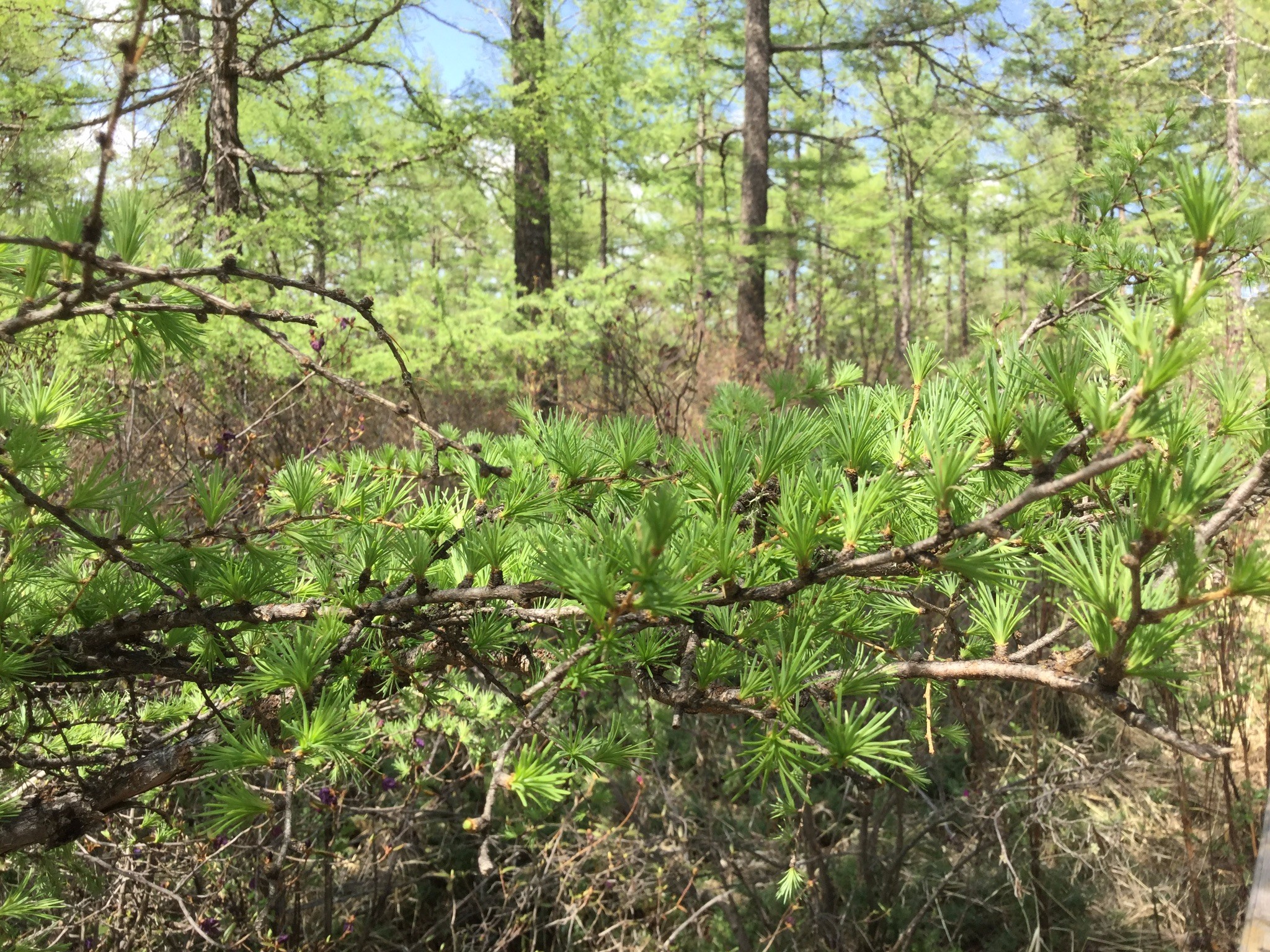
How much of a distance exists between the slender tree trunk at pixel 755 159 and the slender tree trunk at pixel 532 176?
2359 mm

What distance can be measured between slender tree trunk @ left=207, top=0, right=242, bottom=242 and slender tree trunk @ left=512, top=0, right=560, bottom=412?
1846mm

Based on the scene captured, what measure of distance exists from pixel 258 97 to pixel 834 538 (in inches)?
288

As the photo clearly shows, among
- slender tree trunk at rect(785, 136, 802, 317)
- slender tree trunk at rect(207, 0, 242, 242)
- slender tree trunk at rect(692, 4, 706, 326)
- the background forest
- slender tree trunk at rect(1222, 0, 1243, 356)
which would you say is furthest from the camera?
slender tree trunk at rect(1222, 0, 1243, 356)

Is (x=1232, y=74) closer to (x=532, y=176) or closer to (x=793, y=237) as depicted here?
(x=793, y=237)

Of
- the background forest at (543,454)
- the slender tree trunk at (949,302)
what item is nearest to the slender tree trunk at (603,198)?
the background forest at (543,454)

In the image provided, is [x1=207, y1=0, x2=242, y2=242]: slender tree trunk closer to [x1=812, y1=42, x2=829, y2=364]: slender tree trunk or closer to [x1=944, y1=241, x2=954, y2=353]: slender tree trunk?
[x1=812, y1=42, x2=829, y2=364]: slender tree trunk

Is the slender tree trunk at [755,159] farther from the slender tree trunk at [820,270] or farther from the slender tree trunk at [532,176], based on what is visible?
the slender tree trunk at [532,176]

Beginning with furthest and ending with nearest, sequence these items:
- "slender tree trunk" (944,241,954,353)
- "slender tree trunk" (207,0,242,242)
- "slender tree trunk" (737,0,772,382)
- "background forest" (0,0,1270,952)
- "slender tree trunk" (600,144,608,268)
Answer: "slender tree trunk" (944,241,954,353) < "slender tree trunk" (737,0,772,382) < "slender tree trunk" (600,144,608,268) < "slender tree trunk" (207,0,242,242) < "background forest" (0,0,1270,952)

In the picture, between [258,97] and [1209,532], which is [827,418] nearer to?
[1209,532]

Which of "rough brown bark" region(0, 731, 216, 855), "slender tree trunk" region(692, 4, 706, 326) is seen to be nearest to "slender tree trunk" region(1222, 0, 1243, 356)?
"slender tree trunk" region(692, 4, 706, 326)

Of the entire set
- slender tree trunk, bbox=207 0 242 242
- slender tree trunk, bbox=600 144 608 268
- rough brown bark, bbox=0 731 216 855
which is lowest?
rough brown bark, bbox=0 731 216 855

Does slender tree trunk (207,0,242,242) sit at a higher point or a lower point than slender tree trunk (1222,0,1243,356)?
lower

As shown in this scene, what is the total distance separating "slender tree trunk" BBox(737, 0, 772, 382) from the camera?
27.0ft

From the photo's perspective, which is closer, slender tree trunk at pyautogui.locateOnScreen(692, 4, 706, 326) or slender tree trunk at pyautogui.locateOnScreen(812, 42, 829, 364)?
slender tree trunk at pyautogui.locateOnScreen(692, 4, 706, 326)
